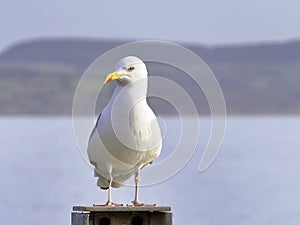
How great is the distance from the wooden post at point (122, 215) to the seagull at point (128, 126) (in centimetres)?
15

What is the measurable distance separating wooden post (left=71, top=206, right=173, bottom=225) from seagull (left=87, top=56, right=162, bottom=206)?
146 millimetres

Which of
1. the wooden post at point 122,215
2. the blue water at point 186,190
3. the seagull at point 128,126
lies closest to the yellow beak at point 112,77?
the seagull at point 128,126

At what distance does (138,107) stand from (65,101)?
17402cm

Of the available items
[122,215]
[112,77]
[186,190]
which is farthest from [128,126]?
[186,190]

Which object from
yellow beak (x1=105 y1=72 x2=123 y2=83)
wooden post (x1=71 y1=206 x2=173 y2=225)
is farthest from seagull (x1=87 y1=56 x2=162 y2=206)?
wooden post (x1=71 y1=206 x2=173 y2=225)

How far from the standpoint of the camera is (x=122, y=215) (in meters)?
12.9

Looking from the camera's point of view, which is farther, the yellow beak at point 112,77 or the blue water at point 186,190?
the blue water at point 186,190

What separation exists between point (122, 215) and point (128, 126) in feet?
3.29

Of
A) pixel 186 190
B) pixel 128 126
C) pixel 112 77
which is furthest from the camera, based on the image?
pixel 186 190

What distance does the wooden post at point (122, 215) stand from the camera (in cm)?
1238

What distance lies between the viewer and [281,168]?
213 ft

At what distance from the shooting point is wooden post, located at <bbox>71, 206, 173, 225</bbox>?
12.4m

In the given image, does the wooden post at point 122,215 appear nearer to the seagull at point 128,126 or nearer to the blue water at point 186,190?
the seagull at point 128,126

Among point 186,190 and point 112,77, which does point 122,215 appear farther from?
point 186,190
